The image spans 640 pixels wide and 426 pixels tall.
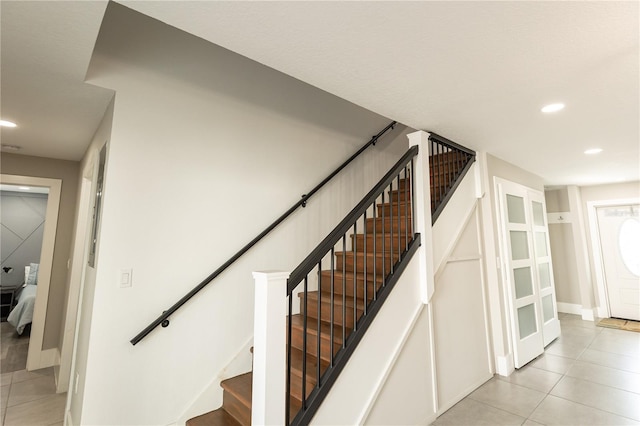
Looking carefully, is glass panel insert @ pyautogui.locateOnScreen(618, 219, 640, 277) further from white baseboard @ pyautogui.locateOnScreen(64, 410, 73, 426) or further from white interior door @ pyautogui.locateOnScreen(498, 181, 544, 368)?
white baseboard @ pyautogui.locateOnScreen(64, 410, 73, 426)

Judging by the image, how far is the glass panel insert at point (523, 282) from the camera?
351 cm

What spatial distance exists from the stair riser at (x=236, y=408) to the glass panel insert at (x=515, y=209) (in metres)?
3.59

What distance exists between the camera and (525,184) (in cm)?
418

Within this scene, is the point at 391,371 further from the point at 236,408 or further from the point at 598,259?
the point at 598,259

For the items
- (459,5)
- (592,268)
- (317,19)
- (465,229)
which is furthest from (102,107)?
(592,268)

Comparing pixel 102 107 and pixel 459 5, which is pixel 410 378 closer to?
pixel 459 5

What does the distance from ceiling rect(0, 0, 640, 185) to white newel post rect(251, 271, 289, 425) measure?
3.89ft

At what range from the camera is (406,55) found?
5.12 feet

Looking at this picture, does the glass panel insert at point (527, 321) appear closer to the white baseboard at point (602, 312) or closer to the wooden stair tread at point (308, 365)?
the wooden stair tread at point (308, 365)

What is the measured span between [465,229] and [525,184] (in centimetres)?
191

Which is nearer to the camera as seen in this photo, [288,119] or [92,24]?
[92,24]

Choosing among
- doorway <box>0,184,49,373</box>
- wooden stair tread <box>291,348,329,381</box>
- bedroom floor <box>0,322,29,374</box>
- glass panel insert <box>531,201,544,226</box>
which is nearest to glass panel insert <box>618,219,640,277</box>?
glass panel insert <box>531,201,544,226</box>

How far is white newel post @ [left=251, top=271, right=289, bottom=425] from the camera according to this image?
1357 millimetres

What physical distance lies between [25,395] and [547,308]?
6.38 meters
